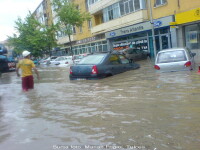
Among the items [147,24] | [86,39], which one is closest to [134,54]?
[147,24]

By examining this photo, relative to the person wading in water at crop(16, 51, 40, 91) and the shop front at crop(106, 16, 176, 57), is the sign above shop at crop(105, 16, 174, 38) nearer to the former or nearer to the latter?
the shop front at crop(106, 16, 176, 57)

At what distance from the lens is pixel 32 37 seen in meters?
39.6

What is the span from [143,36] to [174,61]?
17804 mm

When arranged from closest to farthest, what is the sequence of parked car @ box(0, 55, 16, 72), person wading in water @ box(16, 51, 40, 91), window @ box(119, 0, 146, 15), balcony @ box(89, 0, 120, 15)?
person wading in water @ box(16, 51, 40, 91)
parked car @ box(0, 55, 16, 72)
window @ box(119, 0, 146, 15)
balcony @ box(89, 0, 120, 15)

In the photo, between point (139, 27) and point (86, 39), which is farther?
point (86, 39)

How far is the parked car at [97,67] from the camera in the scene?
32.6 feet

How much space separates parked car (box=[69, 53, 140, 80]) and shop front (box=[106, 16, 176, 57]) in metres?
13.1

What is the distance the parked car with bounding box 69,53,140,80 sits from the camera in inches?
391

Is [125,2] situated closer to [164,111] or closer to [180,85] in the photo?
[180,85]

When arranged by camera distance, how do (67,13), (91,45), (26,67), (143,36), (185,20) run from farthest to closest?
1. (91,45)
2. (143,36)
3. (67,13)
4. (185,20)
5. (26,67)

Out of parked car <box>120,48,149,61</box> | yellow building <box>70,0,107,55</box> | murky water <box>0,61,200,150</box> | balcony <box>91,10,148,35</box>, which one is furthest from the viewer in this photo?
yellow building <box>70,0,107,55</box>

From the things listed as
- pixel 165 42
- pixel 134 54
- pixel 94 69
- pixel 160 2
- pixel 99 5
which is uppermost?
pixel 99 5

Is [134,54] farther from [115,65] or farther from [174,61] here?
[174,61]

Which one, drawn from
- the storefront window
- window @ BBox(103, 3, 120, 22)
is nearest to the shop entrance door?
the storefront window
